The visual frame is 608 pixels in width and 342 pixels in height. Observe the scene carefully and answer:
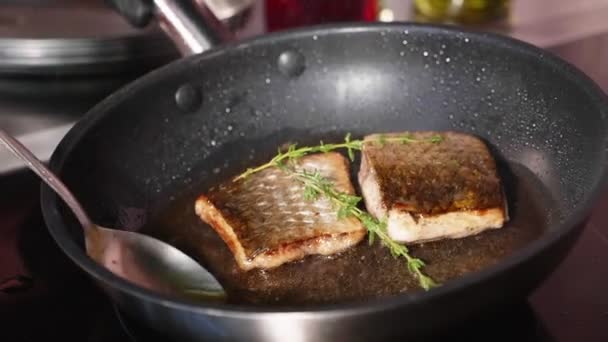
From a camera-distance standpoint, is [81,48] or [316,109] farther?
[81,48]

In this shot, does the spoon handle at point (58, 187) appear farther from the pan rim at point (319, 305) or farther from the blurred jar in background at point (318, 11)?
the blurred jar in background at point (318, 11)

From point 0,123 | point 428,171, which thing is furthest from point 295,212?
point 0,123

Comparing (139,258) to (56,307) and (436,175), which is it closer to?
(56,307)

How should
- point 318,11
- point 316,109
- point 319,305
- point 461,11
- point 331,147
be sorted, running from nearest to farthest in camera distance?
point 319,305
point 331,147
point 316,109
point 318,11
point 461,11

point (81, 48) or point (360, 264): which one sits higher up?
point (81, 48)

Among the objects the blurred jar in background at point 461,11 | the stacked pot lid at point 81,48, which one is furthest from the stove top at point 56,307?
the blurred jar in background at point 461,11

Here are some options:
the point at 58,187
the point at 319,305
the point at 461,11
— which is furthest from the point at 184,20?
the point at 461,11

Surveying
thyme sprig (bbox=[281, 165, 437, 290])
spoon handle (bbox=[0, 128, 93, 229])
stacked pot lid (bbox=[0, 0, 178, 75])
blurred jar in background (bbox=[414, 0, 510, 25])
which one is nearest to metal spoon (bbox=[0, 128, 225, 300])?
spoon handle (bbox=[0, 128, 93, 229])
